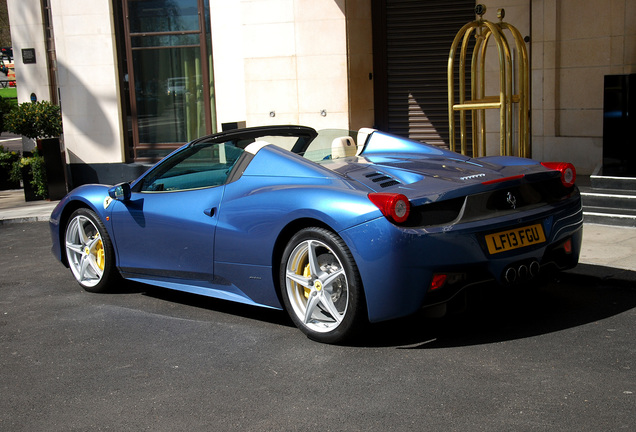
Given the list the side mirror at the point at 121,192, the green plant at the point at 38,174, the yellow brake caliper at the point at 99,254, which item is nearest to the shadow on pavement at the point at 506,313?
the yellow brake caliper at the point at 99,254

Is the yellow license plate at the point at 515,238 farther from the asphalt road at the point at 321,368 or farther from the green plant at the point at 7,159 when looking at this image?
the green plant at the point at 7,159

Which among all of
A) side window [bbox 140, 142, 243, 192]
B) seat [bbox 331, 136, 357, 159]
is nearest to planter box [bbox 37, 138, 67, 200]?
side window [bbox 140, 142, 243, 192]

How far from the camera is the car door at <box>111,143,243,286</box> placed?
5.53 meters

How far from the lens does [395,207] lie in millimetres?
4387

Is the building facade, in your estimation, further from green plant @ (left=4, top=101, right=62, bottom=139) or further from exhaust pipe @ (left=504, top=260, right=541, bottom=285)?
exhaust pipe @ (left=504, top=260, right=541, bottom=285)

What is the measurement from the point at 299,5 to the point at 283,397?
899cm

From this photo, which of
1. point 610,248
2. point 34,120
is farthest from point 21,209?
point 610,248

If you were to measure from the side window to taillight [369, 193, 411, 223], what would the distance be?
1479 mm

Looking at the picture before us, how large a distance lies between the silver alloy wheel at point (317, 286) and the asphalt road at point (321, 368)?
18cm

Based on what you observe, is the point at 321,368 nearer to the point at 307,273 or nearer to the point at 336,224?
the point at 307,273

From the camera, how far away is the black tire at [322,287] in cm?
461

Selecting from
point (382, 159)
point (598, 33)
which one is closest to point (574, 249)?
point (382, 159)

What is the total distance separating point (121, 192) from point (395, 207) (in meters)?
2.64

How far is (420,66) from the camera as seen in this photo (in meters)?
12.4
